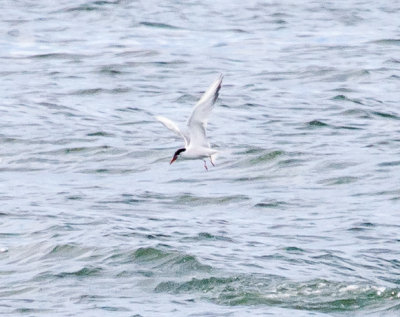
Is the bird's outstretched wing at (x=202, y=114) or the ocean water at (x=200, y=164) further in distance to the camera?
the bird's outstretched wing at (x=202, y=114)

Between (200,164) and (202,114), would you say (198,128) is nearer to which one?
(202,114)

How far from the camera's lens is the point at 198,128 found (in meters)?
14.7

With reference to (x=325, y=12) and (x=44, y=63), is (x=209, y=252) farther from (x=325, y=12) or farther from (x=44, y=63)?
(x=325, y=12)

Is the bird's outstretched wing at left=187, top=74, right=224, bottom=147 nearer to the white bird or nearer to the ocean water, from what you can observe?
the white bird

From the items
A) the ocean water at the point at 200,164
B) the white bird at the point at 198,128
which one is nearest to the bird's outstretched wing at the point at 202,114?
the white bird at the point at 198,128

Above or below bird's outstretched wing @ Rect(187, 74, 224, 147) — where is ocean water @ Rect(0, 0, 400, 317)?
below

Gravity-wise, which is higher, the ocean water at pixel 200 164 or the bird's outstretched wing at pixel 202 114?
the bird's outstretched wing at pixel 202 114

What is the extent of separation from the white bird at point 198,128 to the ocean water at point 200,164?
1066 millimetres

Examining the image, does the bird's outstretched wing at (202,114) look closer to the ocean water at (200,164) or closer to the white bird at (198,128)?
the white bird at (198,128)

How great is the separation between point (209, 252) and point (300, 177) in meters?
4.02

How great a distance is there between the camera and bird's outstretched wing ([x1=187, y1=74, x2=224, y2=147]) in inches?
564

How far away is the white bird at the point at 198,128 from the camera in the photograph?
14375mm

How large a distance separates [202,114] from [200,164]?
4706 millimetres

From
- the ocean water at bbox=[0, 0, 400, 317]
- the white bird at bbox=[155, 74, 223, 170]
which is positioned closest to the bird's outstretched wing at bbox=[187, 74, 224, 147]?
the white bird at bbox=[155, 74, 223, 170]
